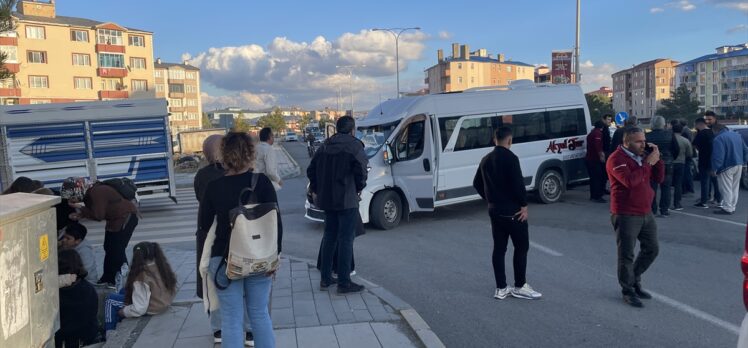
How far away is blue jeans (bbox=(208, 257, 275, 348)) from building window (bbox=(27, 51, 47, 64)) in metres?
69.0

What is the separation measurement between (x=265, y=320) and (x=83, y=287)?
6.13ft

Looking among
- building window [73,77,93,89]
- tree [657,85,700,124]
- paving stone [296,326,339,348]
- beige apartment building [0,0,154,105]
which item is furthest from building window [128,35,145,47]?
paving stone [296,326,339,348]

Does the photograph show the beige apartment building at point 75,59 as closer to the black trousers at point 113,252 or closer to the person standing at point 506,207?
the black trousers at point 113,252

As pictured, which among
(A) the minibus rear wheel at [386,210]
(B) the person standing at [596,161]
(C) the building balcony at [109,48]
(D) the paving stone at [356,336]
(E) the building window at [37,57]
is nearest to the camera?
(D) the paving stone at [356,336]

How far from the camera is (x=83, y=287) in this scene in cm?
472

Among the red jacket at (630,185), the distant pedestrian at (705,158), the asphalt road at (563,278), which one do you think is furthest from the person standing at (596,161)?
the red jacket at (630,185)

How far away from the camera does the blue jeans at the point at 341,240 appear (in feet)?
19.8

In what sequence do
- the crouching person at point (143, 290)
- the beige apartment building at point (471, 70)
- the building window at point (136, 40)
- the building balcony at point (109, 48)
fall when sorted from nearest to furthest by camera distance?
the crouching person at point (143, 290) → the building balcony at point (109, 48) → the building window at point (136, 40) → the beige apartment building at point (471, 70)

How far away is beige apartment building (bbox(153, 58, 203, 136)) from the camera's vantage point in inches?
4225

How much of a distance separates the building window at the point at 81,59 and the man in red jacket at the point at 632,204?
71.1 metres

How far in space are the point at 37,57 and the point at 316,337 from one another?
68922 millimetres

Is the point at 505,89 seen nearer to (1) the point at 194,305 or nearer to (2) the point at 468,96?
(2) the point at 468,96

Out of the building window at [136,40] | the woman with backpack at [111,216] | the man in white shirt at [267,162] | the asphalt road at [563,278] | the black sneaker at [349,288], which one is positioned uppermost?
the building window at [136,40]

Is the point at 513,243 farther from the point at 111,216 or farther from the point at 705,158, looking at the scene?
the point at 705,158
